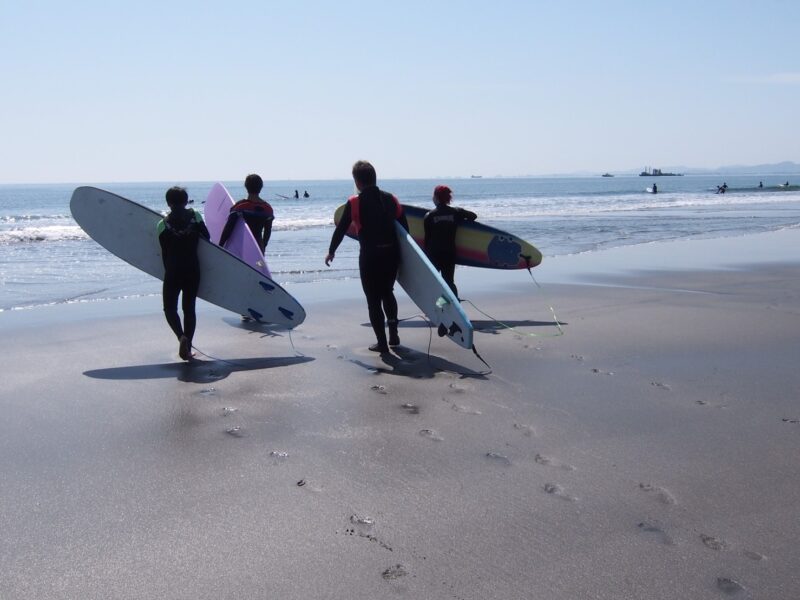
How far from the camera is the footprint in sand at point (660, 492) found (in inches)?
133

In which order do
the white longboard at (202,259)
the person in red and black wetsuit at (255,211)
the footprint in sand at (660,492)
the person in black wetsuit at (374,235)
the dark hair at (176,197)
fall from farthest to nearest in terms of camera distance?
A: the person in red and black wetsuit at (255,211)
the white longboard at (202,259)
the person in black wetsuit at (374,235)
the dark hair at (176,197)
the footprint in sand at (660,492)

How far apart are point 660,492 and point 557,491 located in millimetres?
447

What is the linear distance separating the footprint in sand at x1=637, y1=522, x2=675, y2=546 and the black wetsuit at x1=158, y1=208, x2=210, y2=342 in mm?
4134

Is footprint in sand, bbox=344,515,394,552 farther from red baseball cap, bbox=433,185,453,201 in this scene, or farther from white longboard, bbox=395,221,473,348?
red baseball cap, bbox=433,185,453,201

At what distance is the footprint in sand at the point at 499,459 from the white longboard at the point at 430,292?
1850mm

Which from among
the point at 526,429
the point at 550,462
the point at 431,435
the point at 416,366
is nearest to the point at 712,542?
the point at 550,462

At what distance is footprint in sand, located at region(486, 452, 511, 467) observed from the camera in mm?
3844

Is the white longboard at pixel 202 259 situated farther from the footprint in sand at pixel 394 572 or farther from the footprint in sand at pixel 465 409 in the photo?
the footprint in sand at pixel 394 572

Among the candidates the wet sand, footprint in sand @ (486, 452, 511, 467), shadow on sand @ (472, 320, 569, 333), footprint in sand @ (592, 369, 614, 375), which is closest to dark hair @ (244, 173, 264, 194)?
the wet sand

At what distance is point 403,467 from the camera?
3.79 metres

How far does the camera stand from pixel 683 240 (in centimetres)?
1788

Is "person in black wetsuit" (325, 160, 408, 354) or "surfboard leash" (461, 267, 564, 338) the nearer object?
"person in black wetsuit" (325, 160, 408, 354)

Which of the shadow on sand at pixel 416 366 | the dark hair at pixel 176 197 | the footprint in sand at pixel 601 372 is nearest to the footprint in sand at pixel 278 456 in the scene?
the shadow on sand at pixel 416 366

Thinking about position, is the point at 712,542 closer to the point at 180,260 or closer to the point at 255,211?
the point at 180,260
